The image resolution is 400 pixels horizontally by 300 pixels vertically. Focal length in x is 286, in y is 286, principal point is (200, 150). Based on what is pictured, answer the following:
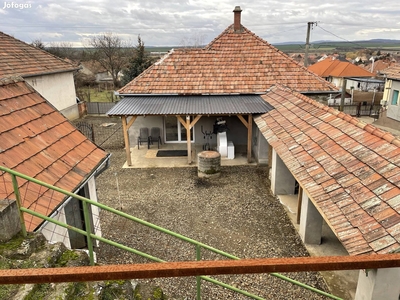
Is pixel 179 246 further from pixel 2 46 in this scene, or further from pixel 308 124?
pixel 2 46

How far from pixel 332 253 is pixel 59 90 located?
19224mm

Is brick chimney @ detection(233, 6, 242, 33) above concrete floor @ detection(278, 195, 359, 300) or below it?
above

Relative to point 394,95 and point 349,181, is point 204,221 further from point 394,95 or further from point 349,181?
point 394,95

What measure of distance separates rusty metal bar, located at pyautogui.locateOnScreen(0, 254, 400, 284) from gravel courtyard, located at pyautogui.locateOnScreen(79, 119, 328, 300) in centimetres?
461

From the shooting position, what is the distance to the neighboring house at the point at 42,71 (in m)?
15.9

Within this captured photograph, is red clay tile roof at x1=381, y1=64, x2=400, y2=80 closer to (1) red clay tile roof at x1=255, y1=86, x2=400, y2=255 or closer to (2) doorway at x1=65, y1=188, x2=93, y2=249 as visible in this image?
(1) red clay tile roof at x1=255, y1=86, x2=400, y2=255

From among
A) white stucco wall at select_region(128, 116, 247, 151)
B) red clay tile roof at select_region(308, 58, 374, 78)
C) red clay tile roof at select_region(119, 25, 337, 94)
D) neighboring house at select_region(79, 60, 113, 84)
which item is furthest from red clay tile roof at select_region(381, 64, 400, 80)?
neighboring house at select_region(79, 60, 113, 84)

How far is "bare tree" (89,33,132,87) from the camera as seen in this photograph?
38.3 m

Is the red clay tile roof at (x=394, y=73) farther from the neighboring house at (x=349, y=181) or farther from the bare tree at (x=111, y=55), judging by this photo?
the bare tree at (x=111, y=55)

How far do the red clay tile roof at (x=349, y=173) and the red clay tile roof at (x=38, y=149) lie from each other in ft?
14.2

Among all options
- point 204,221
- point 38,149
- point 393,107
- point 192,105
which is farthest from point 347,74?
point 38,149

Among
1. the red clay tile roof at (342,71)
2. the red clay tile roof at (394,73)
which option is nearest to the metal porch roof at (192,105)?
the red clay tile roof at (394,73)

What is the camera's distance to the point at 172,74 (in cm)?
1445

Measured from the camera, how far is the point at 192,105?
1284cm
